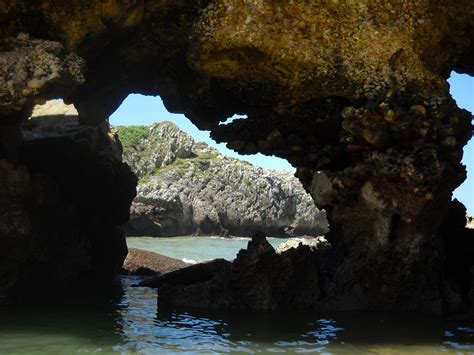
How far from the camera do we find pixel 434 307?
13.1m

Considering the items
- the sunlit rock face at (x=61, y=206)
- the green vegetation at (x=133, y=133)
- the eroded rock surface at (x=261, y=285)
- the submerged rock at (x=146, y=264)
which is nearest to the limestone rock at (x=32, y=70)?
the sunlit rock face at (x=61, y=206)

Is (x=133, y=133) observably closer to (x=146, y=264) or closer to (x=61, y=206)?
(x=146, y=264)

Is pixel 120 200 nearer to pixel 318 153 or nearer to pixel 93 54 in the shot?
pixel 93 54

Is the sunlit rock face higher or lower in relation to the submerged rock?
higher

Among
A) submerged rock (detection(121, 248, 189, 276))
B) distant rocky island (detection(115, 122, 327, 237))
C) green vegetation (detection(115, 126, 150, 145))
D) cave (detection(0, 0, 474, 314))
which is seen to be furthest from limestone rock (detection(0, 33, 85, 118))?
green vegetation (detection(115, 126, 150, 145))

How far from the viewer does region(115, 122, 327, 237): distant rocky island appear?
53812mm

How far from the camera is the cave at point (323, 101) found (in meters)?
12.2

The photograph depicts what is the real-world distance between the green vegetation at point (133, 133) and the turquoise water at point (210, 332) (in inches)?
2151

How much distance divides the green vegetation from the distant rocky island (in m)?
0.11

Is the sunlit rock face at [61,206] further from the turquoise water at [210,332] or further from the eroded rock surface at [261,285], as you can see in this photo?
the eroded rock surface at [261,285]

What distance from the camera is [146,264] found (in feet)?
79.0

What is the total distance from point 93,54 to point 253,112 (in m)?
4.24

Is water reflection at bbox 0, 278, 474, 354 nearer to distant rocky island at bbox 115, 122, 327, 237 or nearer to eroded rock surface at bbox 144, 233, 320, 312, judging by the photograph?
eroded rock surface at bbox 144, 233, 320, 312

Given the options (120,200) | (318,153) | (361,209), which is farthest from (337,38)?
(120,200)
